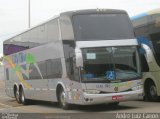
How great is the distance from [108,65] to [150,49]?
371cm

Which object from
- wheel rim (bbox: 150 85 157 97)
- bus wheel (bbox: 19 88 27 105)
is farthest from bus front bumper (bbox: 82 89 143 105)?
bus wheel (bbox: 19 88 27 105)

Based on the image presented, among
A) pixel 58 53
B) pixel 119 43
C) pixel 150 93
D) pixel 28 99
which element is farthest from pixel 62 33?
pixel 28 99

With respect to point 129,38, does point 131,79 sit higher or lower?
lower

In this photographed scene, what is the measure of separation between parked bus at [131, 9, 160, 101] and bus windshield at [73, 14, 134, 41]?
60.0 inches

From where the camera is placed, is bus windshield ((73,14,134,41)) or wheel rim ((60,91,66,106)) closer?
bus windshield ((73,14,134,41))

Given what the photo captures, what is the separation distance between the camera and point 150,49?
2141 centimetres

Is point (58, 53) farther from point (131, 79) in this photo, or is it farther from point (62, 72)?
point (131, 79)

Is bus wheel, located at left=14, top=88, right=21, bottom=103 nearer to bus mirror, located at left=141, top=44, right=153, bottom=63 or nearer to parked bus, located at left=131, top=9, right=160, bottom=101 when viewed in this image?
parked bus, located at left=131, top=9, right=160, bottom=101

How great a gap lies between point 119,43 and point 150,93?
4.77 metres

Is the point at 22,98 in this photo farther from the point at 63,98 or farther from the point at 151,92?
the point at 151,92

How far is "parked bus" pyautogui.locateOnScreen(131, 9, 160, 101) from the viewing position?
21.2 metres

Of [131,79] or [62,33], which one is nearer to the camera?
[131,79]

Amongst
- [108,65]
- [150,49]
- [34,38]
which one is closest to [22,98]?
[34,38]

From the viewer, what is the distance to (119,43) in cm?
1873
